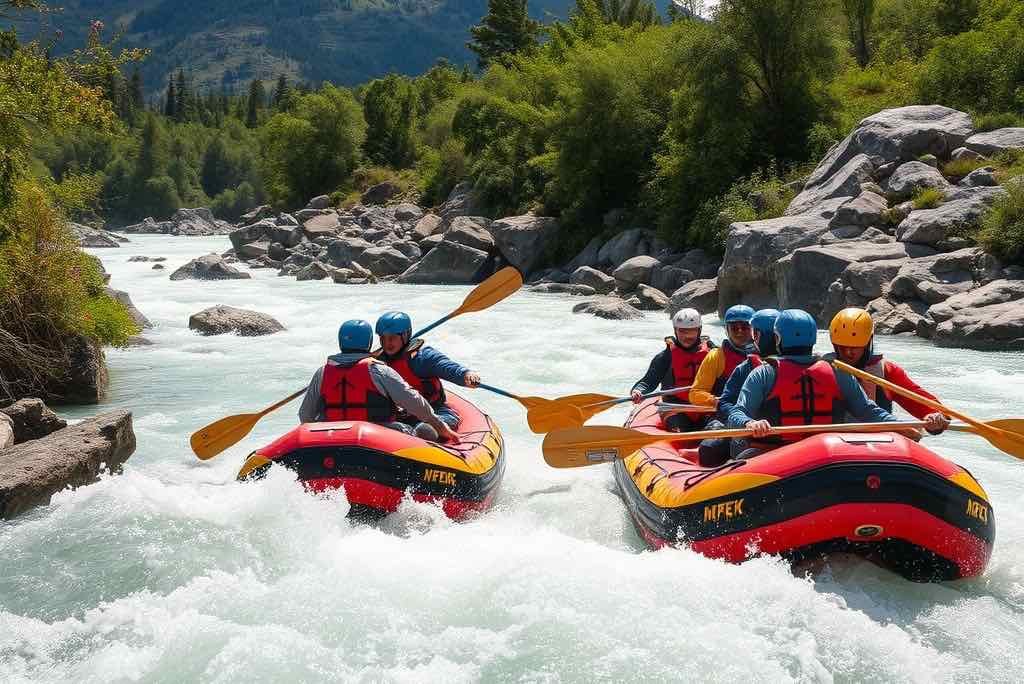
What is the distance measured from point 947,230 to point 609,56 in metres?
14.0

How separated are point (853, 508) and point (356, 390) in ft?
9.18

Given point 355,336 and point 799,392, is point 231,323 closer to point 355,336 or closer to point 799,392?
point 355,336

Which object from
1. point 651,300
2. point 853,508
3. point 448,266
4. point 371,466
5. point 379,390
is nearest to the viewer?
point 853,508

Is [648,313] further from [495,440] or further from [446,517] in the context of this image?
[446,517]

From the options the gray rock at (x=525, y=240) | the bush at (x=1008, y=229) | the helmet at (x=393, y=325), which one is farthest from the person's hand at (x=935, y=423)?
the gray rock at (x=525, y=240)

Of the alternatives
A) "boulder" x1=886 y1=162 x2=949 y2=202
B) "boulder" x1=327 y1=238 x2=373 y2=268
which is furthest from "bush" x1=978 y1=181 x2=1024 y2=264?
"boulder" x1=327 y1=238 x2=373 y2=268

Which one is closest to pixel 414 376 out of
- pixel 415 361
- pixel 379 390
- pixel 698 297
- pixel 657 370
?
pixel 415 361

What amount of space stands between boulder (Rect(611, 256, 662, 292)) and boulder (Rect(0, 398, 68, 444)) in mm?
13751

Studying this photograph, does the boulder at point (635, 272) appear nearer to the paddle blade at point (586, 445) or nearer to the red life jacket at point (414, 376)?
the red life jacket at point (414, 376)

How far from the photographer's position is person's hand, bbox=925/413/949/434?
4410mm

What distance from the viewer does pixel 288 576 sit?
455cm

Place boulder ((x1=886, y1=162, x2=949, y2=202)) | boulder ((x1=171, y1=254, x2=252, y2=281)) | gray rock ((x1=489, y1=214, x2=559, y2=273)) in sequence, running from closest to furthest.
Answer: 1. boulder ((x1=886, y1=162, x2=949, y2=202))
2. gray rock ((x1=489, y1=214, x2=559, y2=273))
3. boulder ((x1=171, y1=254, x2=252, y2=281))

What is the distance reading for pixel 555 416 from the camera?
650 cm

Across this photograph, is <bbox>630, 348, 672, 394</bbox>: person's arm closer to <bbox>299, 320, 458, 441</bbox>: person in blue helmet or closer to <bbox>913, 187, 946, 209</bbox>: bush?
<bbox>299, 320, 458, 441</bbox>: person in blue helmet
